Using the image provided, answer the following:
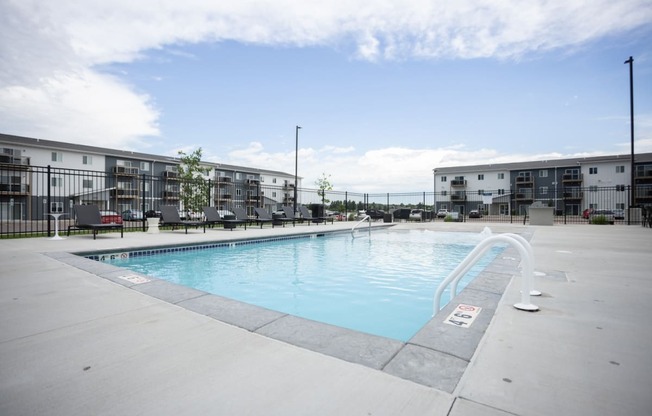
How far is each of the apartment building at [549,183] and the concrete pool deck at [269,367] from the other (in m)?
33.7

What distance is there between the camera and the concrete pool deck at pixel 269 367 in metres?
1.41

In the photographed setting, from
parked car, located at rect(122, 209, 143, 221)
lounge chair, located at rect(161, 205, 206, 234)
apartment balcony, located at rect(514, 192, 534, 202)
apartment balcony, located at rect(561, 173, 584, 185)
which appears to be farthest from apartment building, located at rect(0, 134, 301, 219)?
apartment balcony, located at rect(561, 173, 584, 185)

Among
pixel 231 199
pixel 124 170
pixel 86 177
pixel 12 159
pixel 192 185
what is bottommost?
pixel 231 199

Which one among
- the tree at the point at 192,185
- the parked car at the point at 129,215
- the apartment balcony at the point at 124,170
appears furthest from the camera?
the apartment balcony at the point at 124,170

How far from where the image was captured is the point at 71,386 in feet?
5.19

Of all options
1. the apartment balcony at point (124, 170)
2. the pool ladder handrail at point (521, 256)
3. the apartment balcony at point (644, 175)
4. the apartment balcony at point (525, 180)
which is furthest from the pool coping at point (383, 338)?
the apartment balcony at point (644, 175)

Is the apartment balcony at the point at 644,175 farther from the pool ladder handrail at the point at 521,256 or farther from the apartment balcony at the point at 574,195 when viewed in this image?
the pool ladder handrail at the point at 521,256

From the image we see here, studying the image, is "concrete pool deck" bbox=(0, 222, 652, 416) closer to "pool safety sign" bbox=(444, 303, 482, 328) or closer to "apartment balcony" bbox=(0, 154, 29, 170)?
"pool safety sign" bbox=(444, 303, 482, 328)

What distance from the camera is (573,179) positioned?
39.9 meters

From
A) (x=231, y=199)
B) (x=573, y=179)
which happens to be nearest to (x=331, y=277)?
(x=231, y=199)

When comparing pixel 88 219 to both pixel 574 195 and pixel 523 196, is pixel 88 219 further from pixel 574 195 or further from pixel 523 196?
pixel 574 195

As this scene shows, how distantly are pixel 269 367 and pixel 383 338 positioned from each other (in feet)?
2.82

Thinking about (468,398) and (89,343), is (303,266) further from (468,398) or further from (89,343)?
(468,398)

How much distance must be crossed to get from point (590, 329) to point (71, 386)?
11.2ft
